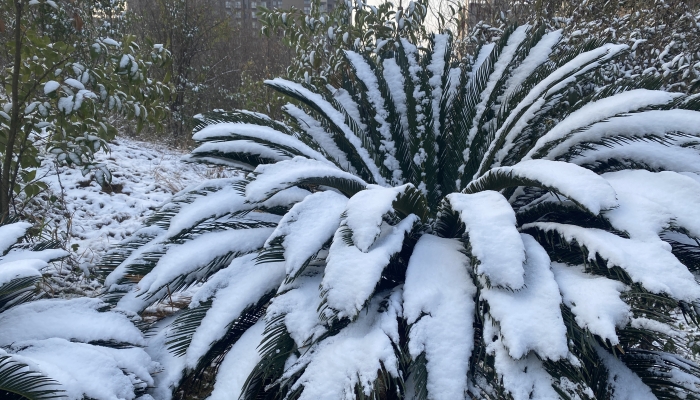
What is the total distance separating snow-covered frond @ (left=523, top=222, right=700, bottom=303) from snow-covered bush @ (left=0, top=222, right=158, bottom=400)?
3.98 feet

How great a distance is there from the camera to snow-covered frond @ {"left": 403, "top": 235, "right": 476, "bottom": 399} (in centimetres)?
110

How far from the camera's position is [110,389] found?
127 cm

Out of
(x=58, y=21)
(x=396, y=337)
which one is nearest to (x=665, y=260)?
(x=396, y=337)

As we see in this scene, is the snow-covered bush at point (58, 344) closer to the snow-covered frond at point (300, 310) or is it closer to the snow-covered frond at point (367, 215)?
the snow-covered frond at point (300, 310)

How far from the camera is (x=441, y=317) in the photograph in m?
1.19

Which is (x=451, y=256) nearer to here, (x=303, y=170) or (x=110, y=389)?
(x=303, y=170)

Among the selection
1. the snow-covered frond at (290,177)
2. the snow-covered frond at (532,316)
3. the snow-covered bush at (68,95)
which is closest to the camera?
the snow-covered frond at (532,316)

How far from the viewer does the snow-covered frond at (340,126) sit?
6.79 ft

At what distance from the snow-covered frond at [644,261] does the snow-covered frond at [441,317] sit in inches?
12.2

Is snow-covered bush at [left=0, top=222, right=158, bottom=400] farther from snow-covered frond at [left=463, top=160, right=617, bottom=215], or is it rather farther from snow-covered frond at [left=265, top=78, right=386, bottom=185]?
snow-covered frond at [left=463, top=160, right=617, bottom=215]

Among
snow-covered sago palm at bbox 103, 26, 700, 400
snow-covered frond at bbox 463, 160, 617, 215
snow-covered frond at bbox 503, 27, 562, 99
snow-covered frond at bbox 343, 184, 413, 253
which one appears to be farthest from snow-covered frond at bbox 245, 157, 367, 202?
snow-covered frond at bbox 503, 27, 562, 99

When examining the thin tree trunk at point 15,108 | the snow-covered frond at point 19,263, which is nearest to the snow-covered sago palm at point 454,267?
the snow-covered frond at point 19,263

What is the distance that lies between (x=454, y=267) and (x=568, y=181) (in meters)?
0.36

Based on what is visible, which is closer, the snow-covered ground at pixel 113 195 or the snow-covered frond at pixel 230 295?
the snow-covered frond at pixel 230 295
